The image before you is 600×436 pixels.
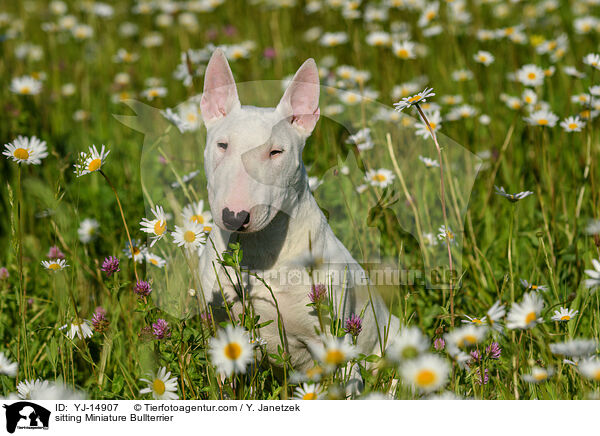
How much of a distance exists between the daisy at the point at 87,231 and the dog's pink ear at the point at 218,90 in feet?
4.94

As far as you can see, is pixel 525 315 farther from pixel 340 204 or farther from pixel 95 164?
pixel 95 164

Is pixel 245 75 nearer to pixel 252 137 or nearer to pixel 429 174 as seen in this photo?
pixel 429 174

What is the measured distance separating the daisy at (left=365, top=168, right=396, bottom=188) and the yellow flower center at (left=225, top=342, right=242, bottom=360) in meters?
1.07

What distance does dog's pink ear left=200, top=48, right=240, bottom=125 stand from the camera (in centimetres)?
194

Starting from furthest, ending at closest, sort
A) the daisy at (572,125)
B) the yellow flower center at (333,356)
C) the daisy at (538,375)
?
the daisy at (572,125) < the daisy at (538,375) < the yellow flower center at (333,356)

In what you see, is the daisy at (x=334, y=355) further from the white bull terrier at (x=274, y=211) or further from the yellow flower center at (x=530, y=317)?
the yellow flower center at (x=530, y=317)

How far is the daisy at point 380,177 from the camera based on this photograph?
254 centimetres

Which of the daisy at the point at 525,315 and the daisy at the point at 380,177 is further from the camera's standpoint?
the daisy at the point at 380,177

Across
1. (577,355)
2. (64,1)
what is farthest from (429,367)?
(64,1)

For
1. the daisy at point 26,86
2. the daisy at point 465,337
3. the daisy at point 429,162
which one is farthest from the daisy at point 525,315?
the daisy at point 26,86

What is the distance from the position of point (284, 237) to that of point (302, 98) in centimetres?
50

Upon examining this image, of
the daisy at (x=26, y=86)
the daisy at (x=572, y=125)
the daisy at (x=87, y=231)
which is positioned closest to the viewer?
the daisy at (x=572, y=125)

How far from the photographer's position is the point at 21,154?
2051mm

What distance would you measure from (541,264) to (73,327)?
2.28m
